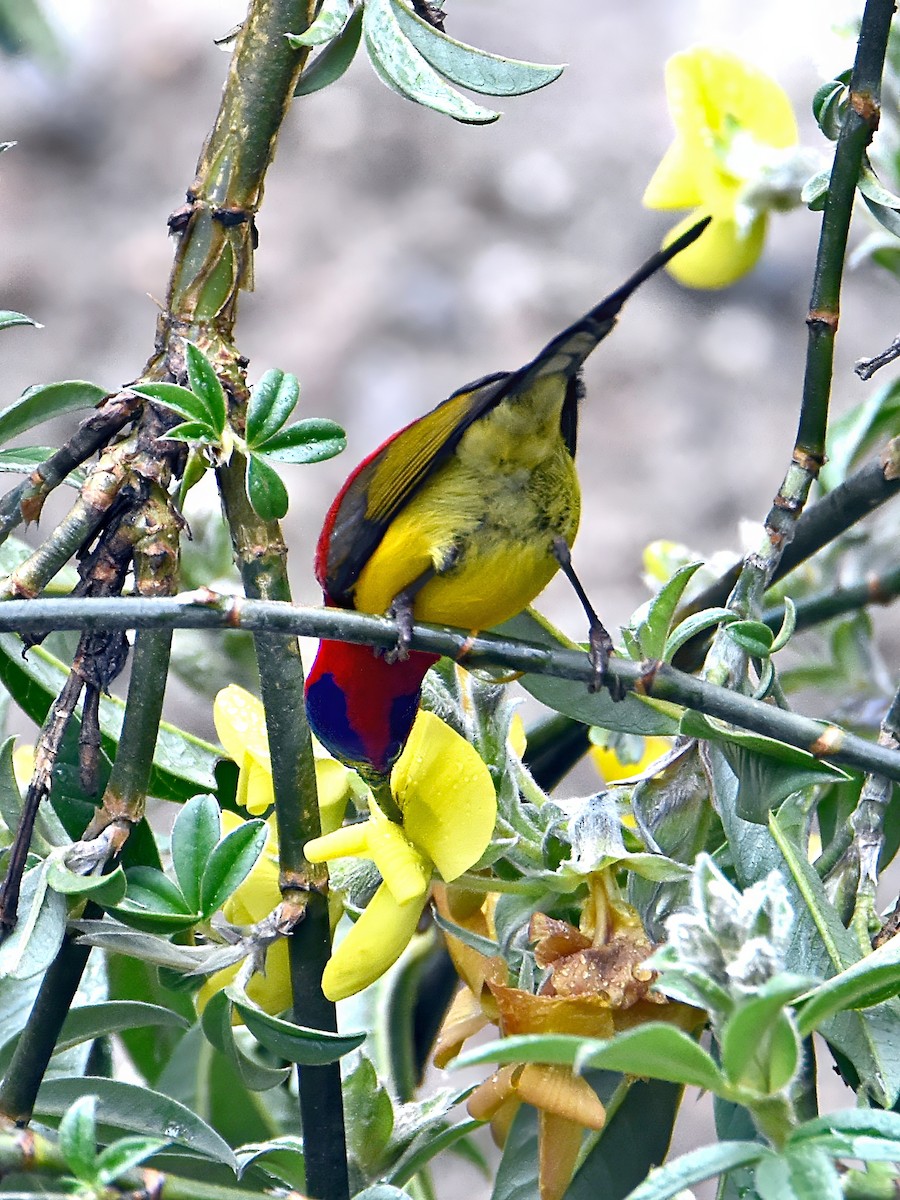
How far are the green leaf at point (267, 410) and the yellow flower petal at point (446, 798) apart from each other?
16 centimetres

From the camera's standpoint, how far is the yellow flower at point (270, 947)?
0.64m

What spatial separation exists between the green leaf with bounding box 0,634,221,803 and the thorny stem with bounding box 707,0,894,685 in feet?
0.97

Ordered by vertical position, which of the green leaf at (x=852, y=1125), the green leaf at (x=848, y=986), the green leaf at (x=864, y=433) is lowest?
the green leaf at (x=852, y=1125)

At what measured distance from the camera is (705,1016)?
23.7 inches

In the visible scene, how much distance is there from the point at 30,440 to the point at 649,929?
249cm

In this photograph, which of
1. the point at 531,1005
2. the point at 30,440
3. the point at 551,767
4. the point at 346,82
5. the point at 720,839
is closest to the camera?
the point at 531,1005

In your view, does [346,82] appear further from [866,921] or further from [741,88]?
[866,921]

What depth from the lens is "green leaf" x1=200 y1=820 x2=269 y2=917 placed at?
57 centimetres

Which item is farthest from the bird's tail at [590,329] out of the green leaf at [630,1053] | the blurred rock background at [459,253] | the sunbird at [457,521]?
the blurred rock background at [459,253]

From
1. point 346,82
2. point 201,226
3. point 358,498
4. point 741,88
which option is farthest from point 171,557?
point 346,82

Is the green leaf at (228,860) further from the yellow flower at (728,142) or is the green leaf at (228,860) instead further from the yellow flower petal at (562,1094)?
the yellow flower at (728,142)

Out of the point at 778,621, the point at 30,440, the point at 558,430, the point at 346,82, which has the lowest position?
the point at 778,621

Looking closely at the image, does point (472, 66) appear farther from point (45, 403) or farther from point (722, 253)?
point (722, 253)

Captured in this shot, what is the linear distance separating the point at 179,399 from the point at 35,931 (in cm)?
23
